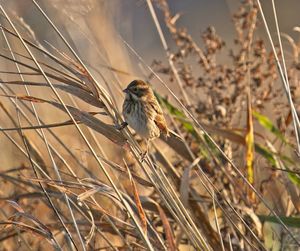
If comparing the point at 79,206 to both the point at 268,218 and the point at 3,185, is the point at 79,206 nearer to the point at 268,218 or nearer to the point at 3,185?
the point at 268,218

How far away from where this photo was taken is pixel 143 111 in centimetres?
346

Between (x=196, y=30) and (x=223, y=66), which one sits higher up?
(x=196, y=30)

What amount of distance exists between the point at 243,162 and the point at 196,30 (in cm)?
675

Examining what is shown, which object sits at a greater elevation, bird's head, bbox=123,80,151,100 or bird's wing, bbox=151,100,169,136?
bird's head, bbox=123,80,151,100

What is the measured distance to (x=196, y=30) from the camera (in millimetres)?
10406

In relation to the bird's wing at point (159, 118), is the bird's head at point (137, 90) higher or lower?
higher

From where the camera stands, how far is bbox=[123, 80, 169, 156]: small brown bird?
3.42 meters

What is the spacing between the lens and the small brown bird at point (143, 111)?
3424 mm

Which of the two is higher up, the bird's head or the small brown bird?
the bird's head

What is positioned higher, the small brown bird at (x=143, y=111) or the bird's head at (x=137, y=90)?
the bird's head at (x=137, y=90)

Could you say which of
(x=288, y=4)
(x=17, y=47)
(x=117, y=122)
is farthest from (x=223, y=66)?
(x=288, y=4)

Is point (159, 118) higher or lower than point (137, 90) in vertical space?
lower

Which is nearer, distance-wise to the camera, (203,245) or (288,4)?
(203,245)

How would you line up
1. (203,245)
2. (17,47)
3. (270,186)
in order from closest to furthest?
(203,245)
(270,186)
(17,47)
